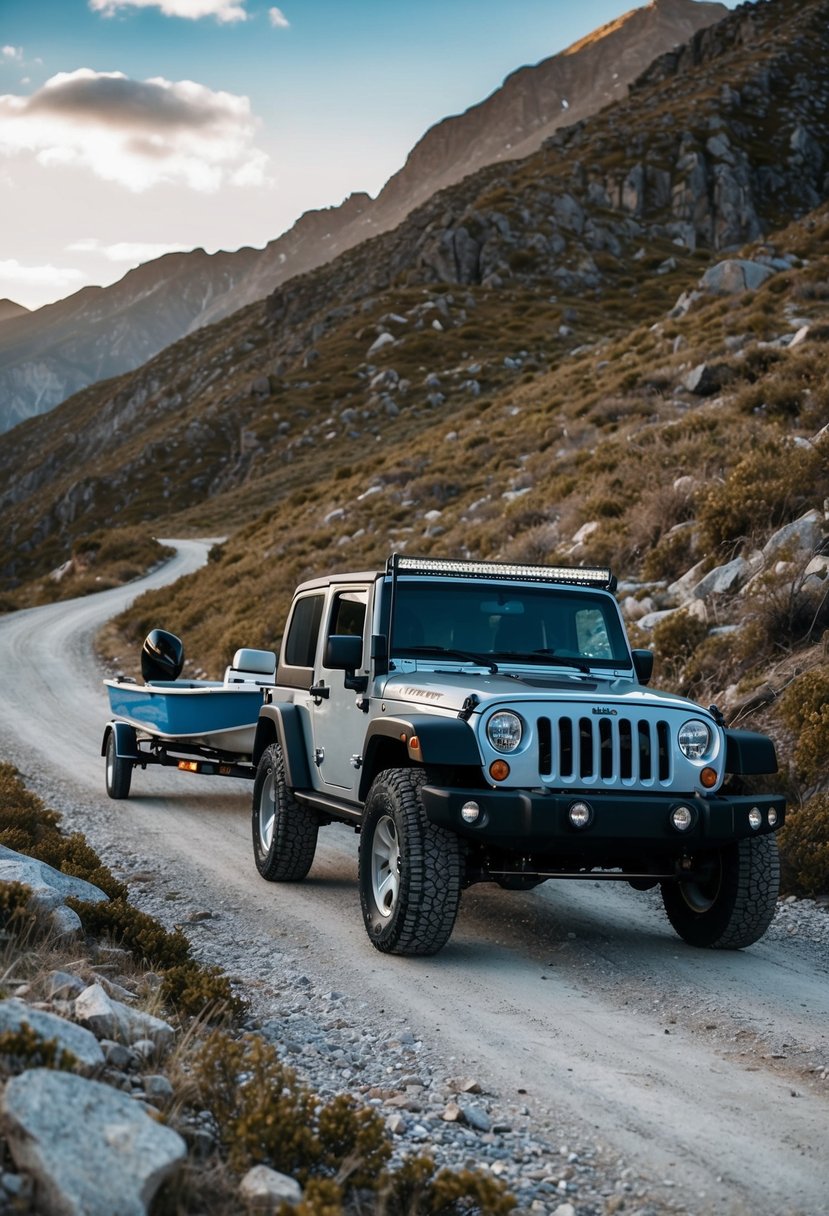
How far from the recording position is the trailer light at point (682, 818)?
6414 mm

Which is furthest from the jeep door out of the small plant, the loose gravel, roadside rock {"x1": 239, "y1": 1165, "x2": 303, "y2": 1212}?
roadside rock {"x1": 239, "y1": 1165, "x2": 303, "y2": 1212}

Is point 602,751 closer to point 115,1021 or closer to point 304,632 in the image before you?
point 115,1021

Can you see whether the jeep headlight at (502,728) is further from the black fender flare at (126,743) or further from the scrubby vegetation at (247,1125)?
the black fender flare at (126,743)

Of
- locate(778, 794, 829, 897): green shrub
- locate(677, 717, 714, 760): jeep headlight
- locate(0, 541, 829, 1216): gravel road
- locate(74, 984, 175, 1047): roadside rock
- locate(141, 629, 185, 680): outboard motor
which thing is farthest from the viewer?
locate(141, 629, 185, 680): outboard motor

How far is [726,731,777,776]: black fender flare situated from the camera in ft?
22.7

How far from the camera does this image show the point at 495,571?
8023 mm

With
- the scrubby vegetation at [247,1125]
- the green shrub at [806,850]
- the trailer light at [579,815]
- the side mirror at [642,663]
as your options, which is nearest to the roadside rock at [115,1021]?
the scrubby vegetation at [247,1125]

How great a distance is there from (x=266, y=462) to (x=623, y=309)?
21591 mm

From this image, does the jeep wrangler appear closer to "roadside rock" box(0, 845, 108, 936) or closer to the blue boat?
"roadside rock" box(0, 845, 108, 936)

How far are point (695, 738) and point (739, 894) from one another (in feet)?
3.18

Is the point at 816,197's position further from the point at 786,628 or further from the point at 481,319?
the point at 786,628

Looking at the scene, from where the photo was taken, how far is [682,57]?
111250 millimetres

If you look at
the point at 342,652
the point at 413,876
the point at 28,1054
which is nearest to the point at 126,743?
the point at 342,652

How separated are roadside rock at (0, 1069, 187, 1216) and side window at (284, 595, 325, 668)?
5.67 meters
